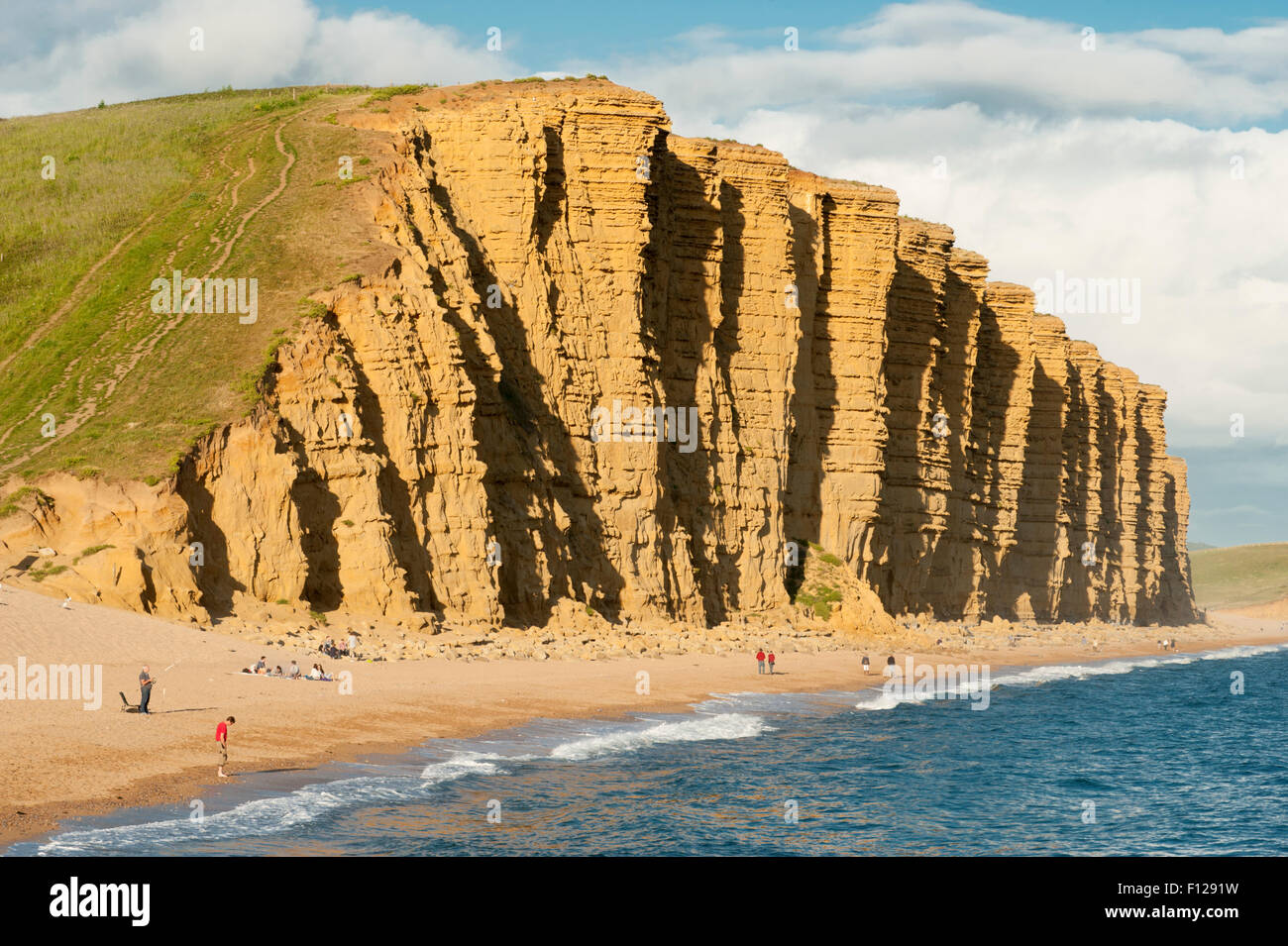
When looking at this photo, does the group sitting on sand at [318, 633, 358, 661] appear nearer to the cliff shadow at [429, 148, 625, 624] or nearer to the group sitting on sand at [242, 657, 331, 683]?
the group sitting on sand at [242, 657, 331, 683]

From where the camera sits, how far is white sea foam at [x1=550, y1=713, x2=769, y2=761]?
99.4 ft

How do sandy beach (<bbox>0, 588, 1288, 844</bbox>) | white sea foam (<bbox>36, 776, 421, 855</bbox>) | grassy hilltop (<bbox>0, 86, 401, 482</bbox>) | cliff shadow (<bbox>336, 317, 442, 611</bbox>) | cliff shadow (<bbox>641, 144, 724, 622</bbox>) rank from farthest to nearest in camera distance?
cliff shadow (<bbox>641, 144, 724, 622</bbox>) < cliff shadow (<bbox>336, 317, 442, 611</bbox>) < grassy hilltop (<bbox>0, 86, 401, 482</bbox>) < sandy beach (<bbox>0, 588, 1288, 844</bbox>) < white sea foam (<bbox>36, 776, 421, 855</bbox>)

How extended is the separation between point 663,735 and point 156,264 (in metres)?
29.7

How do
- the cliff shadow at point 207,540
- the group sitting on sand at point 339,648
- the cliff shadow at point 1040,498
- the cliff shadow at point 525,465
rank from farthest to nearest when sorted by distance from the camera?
the cliff shadow at point 1040,498, the cliff shadow at point 525,465, the cliff shadow at point 207,540, the group sitting on sand at point 339,648

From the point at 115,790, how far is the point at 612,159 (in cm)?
3871

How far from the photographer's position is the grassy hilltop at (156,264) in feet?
132

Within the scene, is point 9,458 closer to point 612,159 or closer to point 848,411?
point 612,159

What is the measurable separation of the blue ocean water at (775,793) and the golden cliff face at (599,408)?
1100cm

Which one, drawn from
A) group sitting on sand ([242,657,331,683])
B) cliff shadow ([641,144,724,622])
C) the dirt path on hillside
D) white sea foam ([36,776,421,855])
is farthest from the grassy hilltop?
white sea foam ([36,776,421,855])

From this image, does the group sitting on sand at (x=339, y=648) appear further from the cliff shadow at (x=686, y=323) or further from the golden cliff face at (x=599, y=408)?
the cliff shadow at (x=686, y=323)

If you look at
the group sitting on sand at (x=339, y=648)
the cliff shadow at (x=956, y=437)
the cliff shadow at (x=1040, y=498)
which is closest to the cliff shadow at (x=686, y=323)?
the group sitting on sand at (x=339, y=648)

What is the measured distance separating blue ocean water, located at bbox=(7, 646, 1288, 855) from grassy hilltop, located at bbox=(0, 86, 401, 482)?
1631 centimetres

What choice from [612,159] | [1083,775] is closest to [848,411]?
[612,159]

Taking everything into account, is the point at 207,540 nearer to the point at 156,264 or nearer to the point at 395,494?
the point at 395,494
